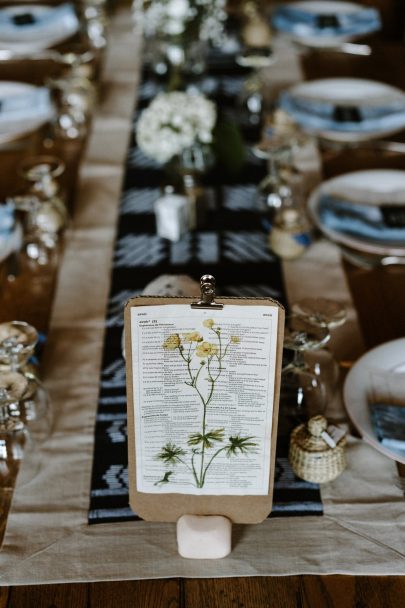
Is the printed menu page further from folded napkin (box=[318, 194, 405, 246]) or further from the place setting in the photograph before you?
the place setting

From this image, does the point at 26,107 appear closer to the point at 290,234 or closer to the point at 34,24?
the point at 34,24

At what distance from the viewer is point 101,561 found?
0.83 meters

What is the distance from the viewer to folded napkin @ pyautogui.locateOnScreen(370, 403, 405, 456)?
917 millimetres

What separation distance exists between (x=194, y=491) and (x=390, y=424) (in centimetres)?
29

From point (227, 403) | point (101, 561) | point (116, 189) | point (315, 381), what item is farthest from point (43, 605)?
point (116, 189)

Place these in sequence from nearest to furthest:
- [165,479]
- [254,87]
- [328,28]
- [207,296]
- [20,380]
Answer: [207,296] < [165,479] < [20,380] < [254,87] < [328,28]

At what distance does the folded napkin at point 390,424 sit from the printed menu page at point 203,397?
193mm

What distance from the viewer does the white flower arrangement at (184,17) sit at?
1711mm

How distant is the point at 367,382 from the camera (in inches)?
40.3

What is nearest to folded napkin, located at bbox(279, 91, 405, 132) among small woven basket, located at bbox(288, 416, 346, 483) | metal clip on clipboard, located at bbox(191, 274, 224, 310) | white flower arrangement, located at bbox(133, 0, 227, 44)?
white flower arrangement, located at bbox(133, 0, 227, 44)

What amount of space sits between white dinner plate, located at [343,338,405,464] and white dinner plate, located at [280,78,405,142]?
812 mm

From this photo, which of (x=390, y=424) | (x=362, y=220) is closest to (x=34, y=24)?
(x=362, y=220)

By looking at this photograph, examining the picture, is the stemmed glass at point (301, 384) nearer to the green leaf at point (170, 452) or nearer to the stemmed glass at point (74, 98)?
the green leaf at point (170, 452)

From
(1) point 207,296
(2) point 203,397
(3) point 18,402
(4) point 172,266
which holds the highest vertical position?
(1) point 207,296
